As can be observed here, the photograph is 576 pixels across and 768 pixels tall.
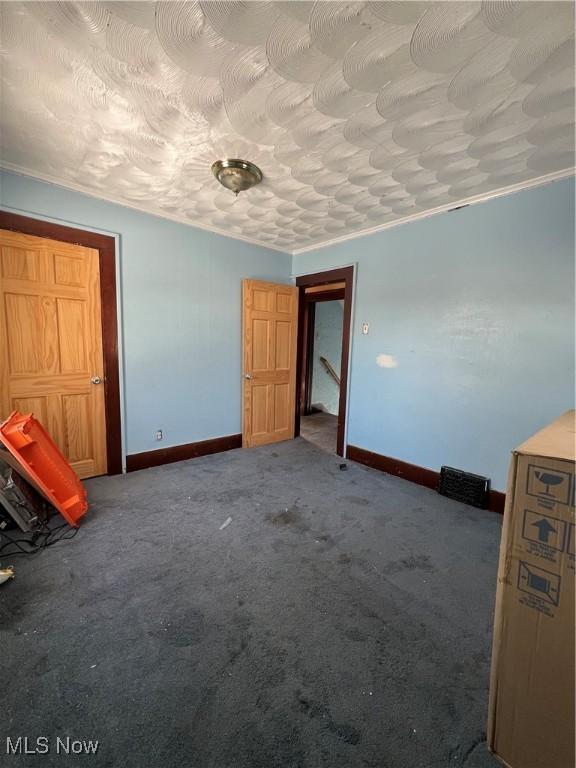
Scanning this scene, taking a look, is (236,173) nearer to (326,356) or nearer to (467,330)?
(467,330)

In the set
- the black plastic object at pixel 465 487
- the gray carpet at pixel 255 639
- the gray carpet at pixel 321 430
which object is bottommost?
the gray carpet at pixel 255 639

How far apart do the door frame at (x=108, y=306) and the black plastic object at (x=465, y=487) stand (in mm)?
3031

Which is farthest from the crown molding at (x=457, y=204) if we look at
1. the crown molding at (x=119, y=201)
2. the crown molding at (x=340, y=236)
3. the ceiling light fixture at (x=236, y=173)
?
the ceiling light fixture at (x=236, y=173)

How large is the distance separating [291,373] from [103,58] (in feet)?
10.7

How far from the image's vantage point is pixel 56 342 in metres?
2.65

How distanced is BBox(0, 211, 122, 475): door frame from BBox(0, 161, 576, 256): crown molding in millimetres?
310

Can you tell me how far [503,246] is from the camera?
8.02ft

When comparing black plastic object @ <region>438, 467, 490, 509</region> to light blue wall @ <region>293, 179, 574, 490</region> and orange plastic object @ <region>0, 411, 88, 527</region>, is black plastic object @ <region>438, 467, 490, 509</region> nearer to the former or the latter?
light blue wall @ <region>293, 179, 574, 490</region>

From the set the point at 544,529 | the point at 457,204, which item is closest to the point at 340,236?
the point at 457,204

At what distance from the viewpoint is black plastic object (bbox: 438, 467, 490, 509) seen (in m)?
Answer: 2.59

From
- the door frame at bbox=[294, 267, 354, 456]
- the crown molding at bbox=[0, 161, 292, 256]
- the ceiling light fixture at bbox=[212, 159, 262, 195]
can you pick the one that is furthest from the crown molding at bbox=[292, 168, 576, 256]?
the ceiling light fixture at bbox=[212, 159, 262, 195]

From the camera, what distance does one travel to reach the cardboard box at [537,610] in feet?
2.42

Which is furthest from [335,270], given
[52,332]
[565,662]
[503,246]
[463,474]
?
[565,662]

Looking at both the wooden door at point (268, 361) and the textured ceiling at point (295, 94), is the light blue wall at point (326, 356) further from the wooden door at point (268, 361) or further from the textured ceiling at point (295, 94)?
the textured ceiling at point (295, 94)
